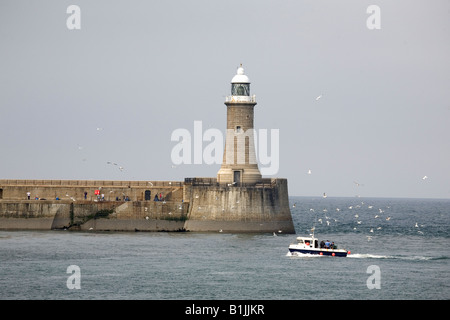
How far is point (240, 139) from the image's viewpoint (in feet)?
283

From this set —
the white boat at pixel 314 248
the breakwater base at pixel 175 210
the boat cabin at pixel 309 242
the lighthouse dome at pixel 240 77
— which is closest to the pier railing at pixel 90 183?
the breakwater base at pixel 175 210

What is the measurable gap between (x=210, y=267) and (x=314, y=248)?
37.1 feet

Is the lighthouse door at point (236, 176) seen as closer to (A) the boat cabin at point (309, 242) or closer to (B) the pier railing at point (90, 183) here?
(B) the pier railing at point (90, 183)

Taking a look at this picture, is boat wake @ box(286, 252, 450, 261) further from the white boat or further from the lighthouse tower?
the lighthouse tower

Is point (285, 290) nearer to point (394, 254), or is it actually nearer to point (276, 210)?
point (394, 254)

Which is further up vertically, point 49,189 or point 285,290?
point 49,189

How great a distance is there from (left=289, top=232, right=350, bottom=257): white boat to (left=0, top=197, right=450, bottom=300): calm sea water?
0.74 m

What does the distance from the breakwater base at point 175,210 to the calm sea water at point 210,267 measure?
1.37 meters

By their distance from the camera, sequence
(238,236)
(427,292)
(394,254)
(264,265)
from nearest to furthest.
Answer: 1. (427,292)
2. (264,265)
3. (394,254)
4. (238,236)

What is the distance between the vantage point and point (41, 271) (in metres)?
64.9

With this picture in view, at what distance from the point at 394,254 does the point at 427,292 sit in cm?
1782

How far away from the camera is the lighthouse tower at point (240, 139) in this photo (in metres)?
86.1

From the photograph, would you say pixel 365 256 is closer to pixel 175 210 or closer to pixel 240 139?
pixel 240 139
